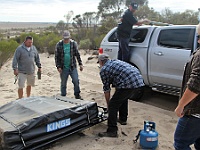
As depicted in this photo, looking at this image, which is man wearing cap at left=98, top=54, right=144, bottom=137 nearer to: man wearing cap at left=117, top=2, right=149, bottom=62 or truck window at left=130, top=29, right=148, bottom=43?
man wearing cap at left=117, top=2, right=149, bottom=62

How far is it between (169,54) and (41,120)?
10.5ft

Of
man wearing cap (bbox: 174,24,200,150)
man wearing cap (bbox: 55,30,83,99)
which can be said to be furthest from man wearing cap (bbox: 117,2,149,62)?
man wearing cap (bbox: 174,24,200,150)

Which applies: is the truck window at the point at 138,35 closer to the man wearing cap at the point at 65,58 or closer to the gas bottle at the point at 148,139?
the man wearing cap at the point at 65,58

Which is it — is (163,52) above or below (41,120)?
above

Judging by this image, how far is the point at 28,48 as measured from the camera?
634 centimetres

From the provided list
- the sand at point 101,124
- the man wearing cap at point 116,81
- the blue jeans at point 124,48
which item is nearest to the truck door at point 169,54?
the blue jeans at point 124,48

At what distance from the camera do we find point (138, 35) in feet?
21.6

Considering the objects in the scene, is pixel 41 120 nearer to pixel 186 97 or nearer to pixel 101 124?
pixel 101 124

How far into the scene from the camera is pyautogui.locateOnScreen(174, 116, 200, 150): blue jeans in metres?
2.62

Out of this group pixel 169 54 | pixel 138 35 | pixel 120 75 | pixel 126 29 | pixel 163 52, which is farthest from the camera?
pixel 138 35

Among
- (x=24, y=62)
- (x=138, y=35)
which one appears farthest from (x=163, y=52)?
(x=24, y=62)

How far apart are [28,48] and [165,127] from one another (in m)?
3.56

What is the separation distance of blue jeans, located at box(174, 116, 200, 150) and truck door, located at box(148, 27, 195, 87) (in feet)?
9.91

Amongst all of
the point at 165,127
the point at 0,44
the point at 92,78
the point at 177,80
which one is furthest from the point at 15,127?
the point at 0,44
